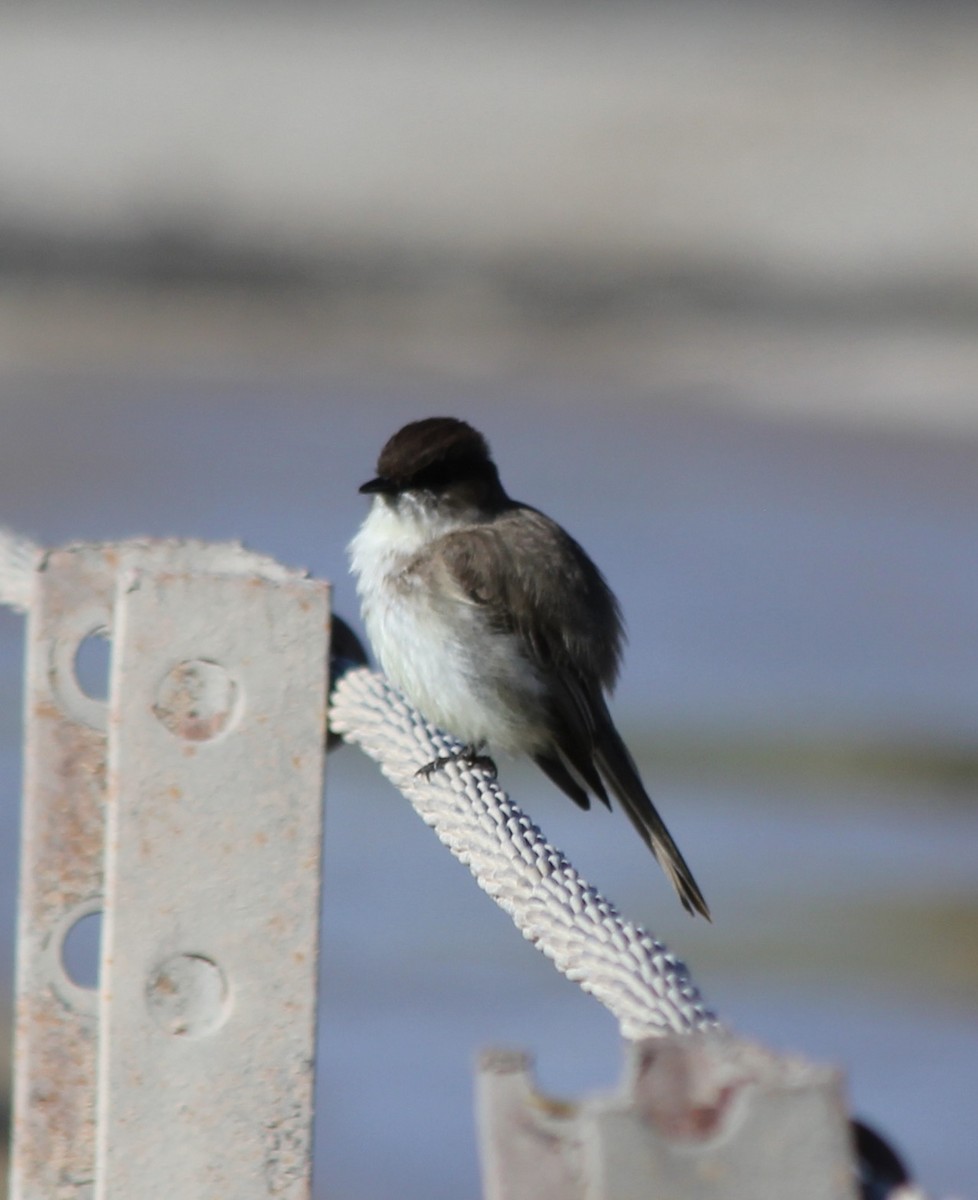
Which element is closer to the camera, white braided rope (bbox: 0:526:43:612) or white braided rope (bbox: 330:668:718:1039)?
white braided rope (bbox: 330:668:718:1039)

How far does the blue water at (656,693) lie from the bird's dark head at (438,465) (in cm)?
256

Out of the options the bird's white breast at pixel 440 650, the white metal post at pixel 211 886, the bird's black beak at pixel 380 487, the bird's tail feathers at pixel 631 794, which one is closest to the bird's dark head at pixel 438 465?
the bird's black beak at pixel 380 487

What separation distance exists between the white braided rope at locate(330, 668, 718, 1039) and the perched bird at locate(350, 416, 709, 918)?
5.77 ft

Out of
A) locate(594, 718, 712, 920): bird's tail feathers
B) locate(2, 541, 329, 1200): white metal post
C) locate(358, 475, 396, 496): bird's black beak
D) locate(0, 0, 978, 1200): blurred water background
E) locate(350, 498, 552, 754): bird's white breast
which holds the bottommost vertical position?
locate(2, 541, 329, 1200): white metal post

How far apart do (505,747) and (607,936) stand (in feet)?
9.98

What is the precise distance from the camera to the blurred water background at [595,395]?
9281mm

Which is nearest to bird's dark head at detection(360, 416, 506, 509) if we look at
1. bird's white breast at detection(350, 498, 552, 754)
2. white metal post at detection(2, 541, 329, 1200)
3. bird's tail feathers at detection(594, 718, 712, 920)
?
bird's white breast at detection(350, 498, 552, 754)

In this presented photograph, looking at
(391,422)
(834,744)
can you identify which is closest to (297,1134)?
(834,744)

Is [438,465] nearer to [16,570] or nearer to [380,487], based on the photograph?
[380,487]

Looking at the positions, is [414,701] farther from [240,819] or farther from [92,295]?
[92,295]

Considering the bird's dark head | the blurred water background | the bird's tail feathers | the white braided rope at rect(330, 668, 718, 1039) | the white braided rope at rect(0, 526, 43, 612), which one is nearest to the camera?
the white braided rope at rect(330, 668, 718, 1039)

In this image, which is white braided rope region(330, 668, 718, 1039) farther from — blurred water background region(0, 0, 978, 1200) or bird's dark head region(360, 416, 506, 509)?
blurred water background region(0, 0, 978, 1200)

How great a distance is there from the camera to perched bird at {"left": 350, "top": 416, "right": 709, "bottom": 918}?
5.14 meters

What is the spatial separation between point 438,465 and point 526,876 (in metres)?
2.86
